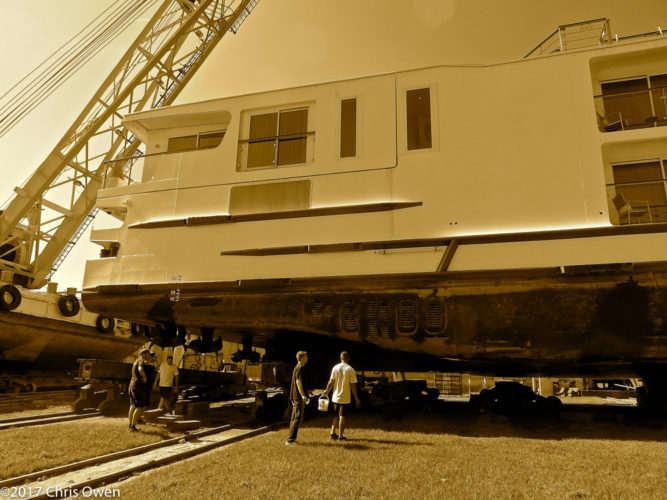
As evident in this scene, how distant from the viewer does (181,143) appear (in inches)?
479

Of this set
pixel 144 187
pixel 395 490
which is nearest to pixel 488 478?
pixel 395 490

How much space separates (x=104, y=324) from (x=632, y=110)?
19.8 meters

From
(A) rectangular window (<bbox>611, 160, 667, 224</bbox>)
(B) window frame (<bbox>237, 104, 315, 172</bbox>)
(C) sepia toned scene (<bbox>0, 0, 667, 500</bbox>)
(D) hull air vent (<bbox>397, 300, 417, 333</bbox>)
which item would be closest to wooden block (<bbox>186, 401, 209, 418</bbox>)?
(C) sepia toned scene (<bbox>0, 0, 667, 500</bbox>)

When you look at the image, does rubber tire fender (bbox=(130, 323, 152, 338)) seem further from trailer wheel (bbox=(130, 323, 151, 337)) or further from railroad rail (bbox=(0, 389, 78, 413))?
railroad rail (bbox=(0, 389, 78, 413))

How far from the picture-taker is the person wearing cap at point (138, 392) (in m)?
8.34

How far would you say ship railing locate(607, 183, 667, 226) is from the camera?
28.3 feet

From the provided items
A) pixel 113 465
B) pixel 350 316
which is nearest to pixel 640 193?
pixel 350 316

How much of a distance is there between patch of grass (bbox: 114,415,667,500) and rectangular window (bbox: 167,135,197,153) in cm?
800

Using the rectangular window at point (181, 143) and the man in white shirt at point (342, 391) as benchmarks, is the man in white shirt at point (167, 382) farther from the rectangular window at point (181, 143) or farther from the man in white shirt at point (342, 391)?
the rectangular window at point (181, 143)

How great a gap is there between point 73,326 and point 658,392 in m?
19.5

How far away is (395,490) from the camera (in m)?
4.68

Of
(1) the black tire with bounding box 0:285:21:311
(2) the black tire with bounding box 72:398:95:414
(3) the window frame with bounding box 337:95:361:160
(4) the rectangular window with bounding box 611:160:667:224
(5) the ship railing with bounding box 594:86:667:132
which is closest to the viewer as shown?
(4) the rectangular window with bounding box 611:160:667:224

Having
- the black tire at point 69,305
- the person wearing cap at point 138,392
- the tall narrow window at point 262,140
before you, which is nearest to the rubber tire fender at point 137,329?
the black tire at point 69,305

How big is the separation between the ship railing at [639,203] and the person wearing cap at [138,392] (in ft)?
32.0
